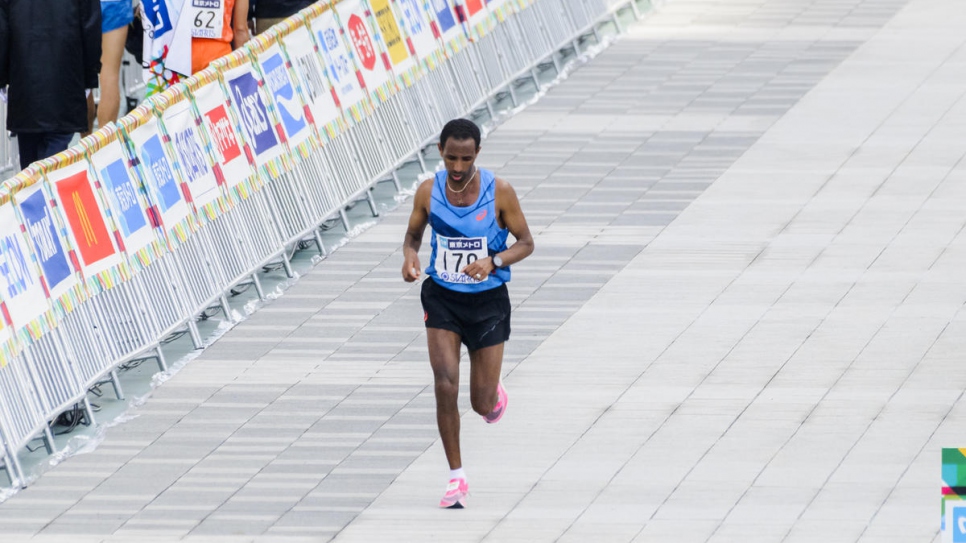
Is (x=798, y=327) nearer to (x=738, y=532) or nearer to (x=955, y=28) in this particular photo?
(x=738, y=532)

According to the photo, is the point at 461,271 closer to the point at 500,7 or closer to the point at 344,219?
the point at 344,219

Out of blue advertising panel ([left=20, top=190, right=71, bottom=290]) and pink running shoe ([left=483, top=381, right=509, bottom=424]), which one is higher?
blue advertising panel ([left=20, top=190, right=71, bottom=290])

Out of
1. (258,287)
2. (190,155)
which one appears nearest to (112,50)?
(190,155)

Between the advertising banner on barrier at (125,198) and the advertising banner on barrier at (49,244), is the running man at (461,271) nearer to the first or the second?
the advertising banner on barrier at (49,244)

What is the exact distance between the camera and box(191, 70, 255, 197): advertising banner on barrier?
41.1ft

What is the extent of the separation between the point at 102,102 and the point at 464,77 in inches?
173

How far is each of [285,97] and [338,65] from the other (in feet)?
3.55

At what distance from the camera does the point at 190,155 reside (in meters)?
12.3

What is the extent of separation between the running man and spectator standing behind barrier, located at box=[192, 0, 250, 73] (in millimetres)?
5455

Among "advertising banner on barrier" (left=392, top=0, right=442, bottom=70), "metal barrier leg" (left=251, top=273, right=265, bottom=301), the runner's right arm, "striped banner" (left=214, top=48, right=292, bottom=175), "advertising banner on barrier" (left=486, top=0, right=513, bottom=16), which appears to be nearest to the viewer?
the runner's right arm

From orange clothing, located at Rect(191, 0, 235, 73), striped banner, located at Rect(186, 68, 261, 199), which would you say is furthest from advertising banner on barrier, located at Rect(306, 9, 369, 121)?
striped banner, located at Rect(186, 68, 261, 199)

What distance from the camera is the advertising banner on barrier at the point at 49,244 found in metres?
10.3

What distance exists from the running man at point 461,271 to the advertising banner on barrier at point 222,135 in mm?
3338

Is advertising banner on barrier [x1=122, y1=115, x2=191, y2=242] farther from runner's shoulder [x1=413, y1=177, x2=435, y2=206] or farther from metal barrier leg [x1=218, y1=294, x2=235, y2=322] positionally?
runner's shoulder [x1=413, y1=177, x2=435, y2=206]
